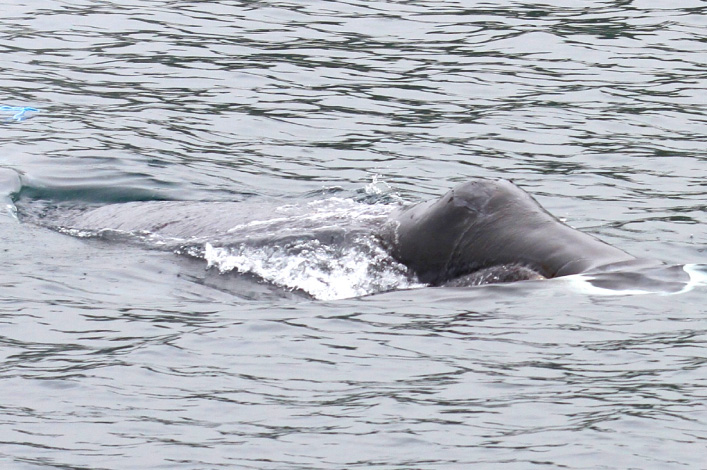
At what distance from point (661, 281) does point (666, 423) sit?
1.85m

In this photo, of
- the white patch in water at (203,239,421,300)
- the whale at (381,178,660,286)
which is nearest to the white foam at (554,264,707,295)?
the whale at (381,178,660,286)

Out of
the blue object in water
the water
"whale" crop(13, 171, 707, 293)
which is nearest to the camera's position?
the water

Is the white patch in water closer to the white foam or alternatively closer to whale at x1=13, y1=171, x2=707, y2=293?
whale at x1=13, y1=171, x2=707, y2=293

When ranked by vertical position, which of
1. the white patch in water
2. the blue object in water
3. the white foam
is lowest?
the blue object in water

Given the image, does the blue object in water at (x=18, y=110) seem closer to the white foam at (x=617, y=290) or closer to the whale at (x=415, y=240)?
the whale at (x=415, y=240)

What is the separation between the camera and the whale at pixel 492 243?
770 cm

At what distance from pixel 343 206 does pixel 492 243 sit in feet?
6.64

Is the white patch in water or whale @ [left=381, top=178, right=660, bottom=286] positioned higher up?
whale @ [left=381, top=178, right=660, bottom=286]

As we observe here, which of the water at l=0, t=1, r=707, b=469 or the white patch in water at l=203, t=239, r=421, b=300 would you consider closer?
the water at l=0, t=1, r=707, b=469

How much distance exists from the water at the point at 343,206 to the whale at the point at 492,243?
12.2 inches

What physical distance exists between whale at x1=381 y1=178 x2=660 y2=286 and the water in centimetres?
31

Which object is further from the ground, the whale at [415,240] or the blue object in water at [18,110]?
the whale at [415,240]

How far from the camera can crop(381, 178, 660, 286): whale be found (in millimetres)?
7703

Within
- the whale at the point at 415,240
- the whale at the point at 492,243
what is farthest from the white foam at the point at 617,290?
the whale at the point at 492,243
